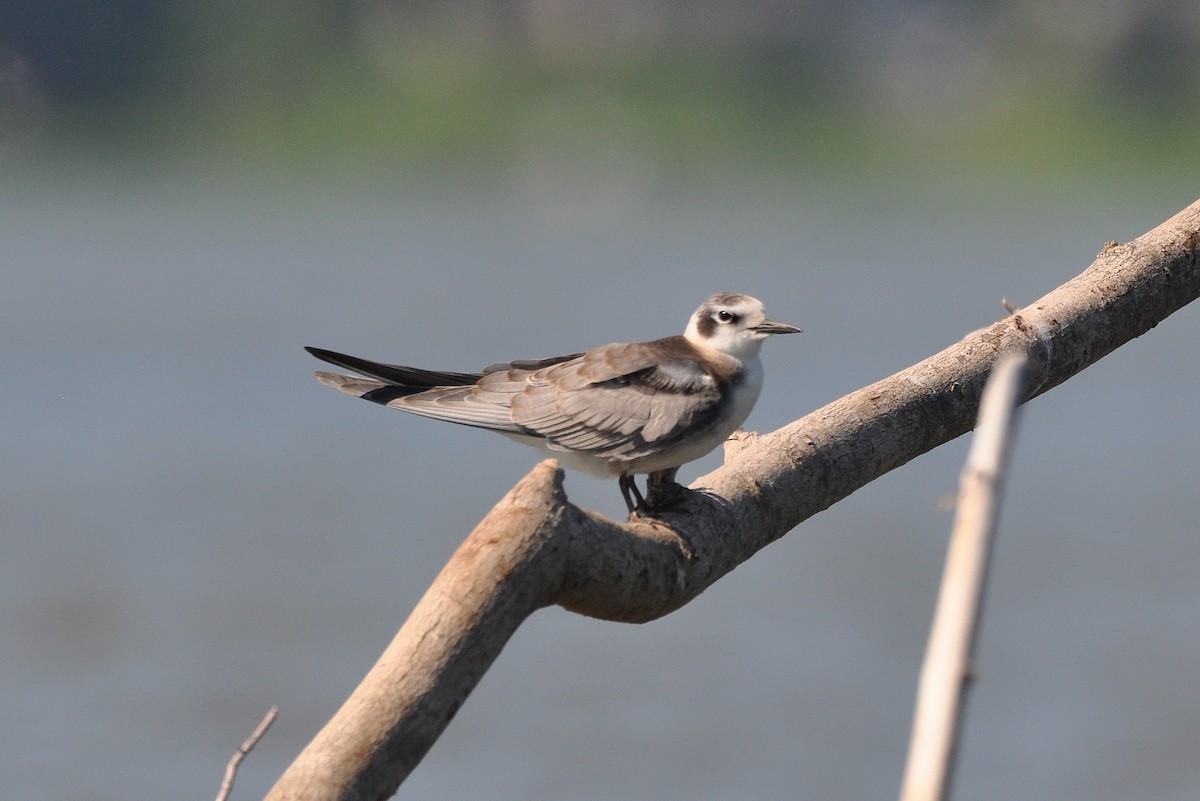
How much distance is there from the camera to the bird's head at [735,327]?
653cm

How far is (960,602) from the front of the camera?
2.51 m

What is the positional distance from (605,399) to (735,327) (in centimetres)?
79

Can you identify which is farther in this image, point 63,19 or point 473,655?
point 63,19

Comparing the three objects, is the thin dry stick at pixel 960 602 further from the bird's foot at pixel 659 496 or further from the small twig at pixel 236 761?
the bird's foot at pixel 659 496

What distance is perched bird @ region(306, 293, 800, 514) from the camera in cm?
599

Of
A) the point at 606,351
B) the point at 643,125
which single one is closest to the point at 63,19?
the point at 643,125

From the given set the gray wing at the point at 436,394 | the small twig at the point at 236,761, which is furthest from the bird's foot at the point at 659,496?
the small twig at the point at 236,761

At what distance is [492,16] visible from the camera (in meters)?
33.4

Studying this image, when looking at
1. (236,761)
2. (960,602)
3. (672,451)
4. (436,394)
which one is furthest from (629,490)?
(960,602)

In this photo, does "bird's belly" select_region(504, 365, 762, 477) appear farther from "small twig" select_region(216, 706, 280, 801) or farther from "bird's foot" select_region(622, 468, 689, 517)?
"small twig" select_region(216, 706, 280, 801)

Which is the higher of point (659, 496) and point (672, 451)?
point (672, 451)

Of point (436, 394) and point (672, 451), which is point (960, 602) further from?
point (436, 394)

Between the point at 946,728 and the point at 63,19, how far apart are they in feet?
96.2

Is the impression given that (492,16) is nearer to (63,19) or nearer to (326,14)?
(326,14)
